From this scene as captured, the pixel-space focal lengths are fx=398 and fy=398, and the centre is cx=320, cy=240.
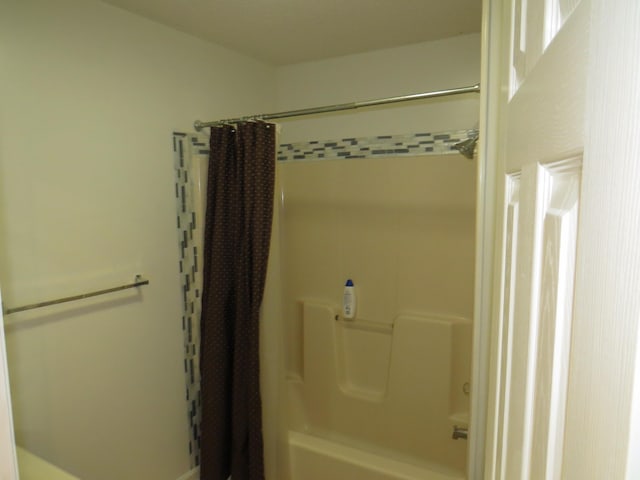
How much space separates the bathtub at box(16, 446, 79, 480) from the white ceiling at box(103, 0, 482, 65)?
5.32 feet

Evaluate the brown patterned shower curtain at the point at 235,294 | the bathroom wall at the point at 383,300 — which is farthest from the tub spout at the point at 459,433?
the brown patterned shower curtain at the point at 235,294

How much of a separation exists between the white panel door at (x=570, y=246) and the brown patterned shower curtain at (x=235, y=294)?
1.23 m

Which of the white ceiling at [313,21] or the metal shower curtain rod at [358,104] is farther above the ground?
the white ceiling at [313,21]

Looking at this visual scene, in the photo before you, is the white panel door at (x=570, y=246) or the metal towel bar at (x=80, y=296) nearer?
the white panel door at (x=570, y=246)

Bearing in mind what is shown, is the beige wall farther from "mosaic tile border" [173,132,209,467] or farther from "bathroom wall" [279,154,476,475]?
"bathroom wall" [279,154,476,475]

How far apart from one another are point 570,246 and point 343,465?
196 centimetres

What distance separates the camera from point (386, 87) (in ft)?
7.25

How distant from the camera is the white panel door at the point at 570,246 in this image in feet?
0.80

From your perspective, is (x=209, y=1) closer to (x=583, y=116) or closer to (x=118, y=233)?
(x=118, y=233)

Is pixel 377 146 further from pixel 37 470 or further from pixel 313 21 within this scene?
pixel 37 470

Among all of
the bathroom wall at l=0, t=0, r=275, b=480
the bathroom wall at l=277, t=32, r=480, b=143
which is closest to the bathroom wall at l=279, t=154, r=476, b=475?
the bathroom wall at l=277, t=32, r=480, b=143

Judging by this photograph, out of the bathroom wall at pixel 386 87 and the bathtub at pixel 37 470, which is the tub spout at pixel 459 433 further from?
the bathtub at pixel 37 470

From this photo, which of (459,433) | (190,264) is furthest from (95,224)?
(459,433)

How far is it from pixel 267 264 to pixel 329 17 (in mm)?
1120
